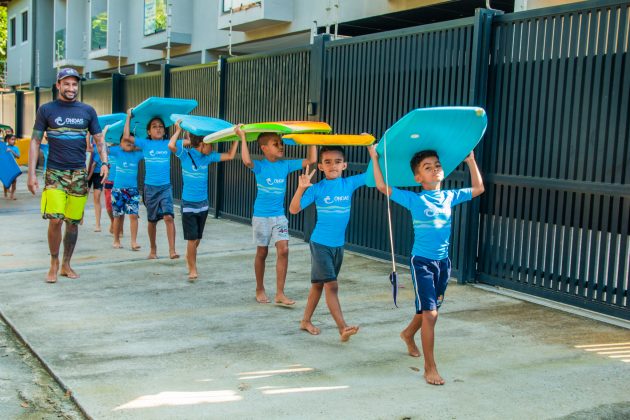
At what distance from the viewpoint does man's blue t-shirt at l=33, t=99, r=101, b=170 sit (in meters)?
7.59

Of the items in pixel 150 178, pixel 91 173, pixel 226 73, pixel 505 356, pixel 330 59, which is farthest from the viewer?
pixel 226 73

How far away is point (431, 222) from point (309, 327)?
1.57 meters

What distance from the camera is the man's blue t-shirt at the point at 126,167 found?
386 inches

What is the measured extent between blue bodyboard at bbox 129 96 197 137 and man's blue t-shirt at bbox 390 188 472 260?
4727 mm

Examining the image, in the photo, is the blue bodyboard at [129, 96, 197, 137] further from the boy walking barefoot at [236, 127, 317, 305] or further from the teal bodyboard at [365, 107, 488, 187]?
the teal bodyboard at [365, 107, 488, 187]

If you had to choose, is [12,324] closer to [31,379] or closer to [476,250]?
[31,379]

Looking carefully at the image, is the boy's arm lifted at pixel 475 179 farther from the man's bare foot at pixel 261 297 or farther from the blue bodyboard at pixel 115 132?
the blue bodyboard at pixel 115 132

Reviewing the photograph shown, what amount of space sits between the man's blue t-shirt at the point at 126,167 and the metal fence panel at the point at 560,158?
182 inches

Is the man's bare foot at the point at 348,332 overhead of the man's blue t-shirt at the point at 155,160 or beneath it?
beneath

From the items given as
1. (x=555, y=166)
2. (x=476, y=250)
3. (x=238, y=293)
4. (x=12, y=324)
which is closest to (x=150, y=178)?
(x=238, y=293)

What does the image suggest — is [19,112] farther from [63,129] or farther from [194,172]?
[194,172]

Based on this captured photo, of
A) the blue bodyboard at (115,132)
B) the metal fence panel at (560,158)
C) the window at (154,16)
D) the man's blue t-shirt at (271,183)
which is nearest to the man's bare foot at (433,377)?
the metal fence panel at (560,158)

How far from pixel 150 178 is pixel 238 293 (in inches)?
97.4

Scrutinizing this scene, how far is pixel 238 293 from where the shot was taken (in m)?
7.52
